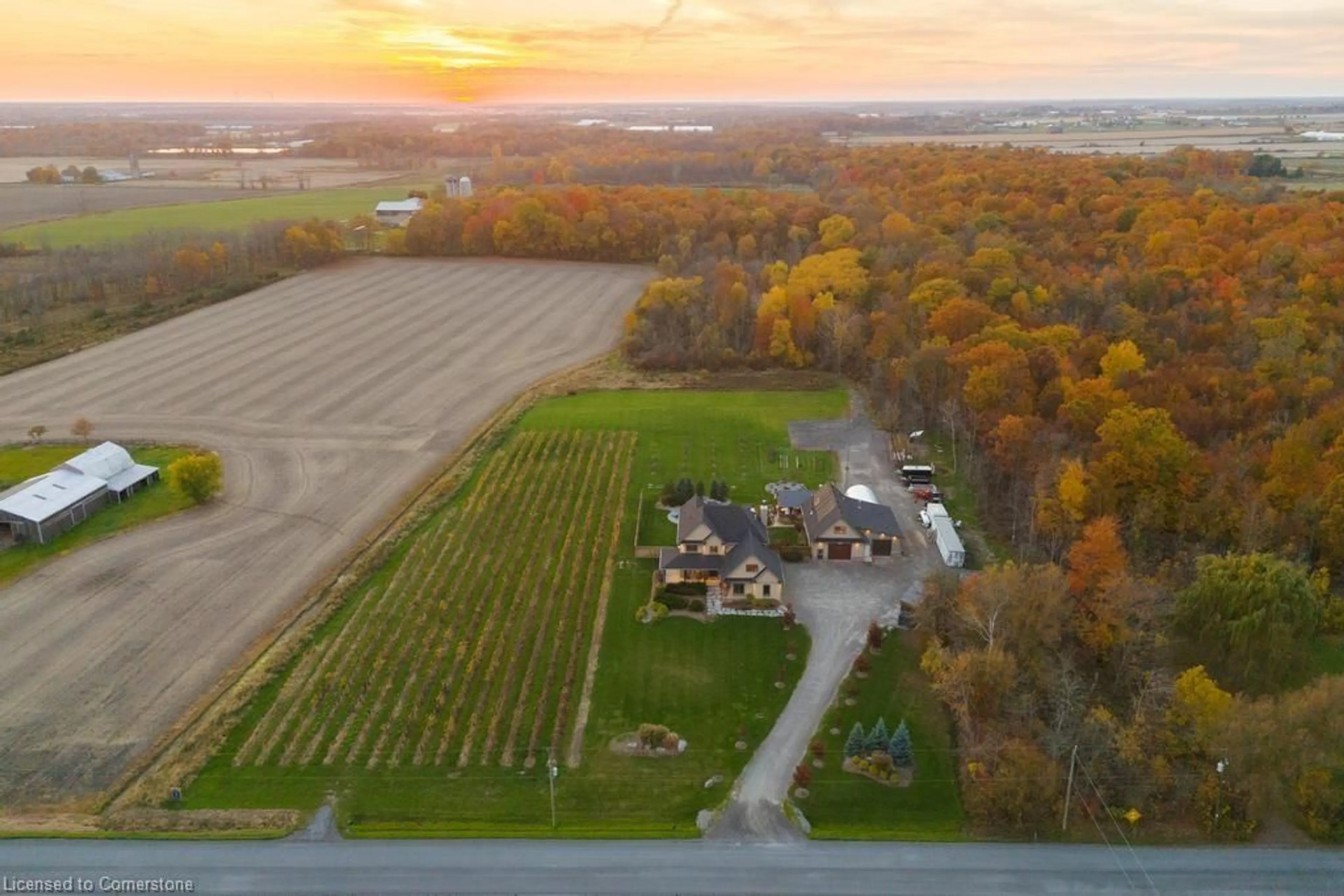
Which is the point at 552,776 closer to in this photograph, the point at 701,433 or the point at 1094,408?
the point at 701,433

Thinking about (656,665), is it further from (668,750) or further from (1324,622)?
(1324,622)

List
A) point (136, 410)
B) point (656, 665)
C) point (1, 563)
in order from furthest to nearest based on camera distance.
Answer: point (136, 410) < point (1, 563) < point (656, 665)

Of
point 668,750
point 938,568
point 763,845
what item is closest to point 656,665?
point 668,750

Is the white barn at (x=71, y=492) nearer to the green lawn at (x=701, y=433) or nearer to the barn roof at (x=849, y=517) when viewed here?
the green lawn at (x=701, y=433)

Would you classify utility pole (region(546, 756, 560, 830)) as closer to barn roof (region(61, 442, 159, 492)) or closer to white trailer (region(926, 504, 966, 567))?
white trailer (region(926, 504, 966, 567))

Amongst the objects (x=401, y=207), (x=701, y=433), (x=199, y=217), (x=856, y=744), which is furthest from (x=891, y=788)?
(x=199, y=217)

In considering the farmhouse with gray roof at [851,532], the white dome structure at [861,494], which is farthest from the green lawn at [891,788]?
the white dome structure at [861,494]
